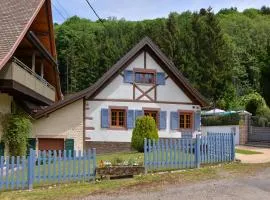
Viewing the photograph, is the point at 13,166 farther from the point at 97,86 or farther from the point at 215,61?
the point at 215,61

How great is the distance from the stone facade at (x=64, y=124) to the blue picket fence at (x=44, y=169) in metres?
13.9

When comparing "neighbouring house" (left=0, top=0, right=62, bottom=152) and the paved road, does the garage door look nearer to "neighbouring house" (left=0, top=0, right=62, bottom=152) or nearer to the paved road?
"neighbouring house" (left=0, top=0, right=62, bottom=152)

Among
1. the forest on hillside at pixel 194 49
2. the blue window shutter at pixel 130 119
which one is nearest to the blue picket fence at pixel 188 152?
the blue window shutter at pixel 130 119

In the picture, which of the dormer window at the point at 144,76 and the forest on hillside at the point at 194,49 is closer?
the dormer window at the point at 144,76

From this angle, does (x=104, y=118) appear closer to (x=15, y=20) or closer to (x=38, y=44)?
(x=38, y=44)

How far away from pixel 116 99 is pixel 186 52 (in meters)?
32.0

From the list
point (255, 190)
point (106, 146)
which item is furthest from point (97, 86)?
point (255, 190)

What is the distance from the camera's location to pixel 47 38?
91.8 feet

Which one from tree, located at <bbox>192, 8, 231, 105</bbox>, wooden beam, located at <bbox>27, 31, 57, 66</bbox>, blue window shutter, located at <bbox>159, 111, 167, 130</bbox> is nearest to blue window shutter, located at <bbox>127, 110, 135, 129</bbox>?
blue window shutter, located at <bbox>159, 111, 167, 130</bbox>

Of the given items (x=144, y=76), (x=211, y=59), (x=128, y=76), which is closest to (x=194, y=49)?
(x=211, y=59)

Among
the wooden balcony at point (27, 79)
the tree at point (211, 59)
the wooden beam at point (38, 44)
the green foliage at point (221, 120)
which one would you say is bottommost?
the green foliage at point (221, 120)

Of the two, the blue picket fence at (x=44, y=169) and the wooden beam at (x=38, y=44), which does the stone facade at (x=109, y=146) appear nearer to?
the wooden beam at (x=38, y=44)

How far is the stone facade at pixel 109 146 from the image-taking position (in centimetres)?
3011

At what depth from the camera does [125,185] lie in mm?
14234
